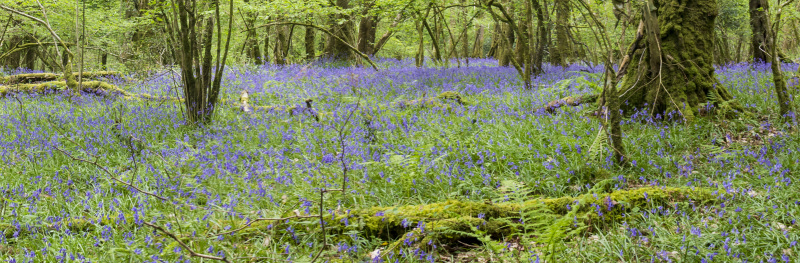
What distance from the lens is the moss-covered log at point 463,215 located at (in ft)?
10.2

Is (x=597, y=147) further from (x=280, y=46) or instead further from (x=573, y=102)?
(x=280, y=46)

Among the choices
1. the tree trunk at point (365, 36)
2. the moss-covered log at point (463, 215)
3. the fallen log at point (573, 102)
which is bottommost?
the moss-covered log at point (463, 215)

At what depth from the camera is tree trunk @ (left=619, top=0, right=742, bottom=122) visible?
566 cm

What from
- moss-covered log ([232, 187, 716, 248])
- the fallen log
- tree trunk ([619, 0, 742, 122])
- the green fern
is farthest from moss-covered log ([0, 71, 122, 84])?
tree trunk ([619, 0, 742, 122])

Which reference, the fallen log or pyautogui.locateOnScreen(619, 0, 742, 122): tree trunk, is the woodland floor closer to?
the fallen log

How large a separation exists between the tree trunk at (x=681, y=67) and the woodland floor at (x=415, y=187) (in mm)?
330

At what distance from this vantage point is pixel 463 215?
3.23 m

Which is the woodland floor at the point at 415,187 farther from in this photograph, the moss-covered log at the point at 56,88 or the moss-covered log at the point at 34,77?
the moss-covered log at the point at 34,77

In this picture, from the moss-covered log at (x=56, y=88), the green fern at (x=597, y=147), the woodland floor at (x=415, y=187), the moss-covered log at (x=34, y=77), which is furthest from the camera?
the moss-covered log at (x=34, y=77)

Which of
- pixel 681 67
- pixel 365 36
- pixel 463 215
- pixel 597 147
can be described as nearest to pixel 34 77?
pixel 365 36

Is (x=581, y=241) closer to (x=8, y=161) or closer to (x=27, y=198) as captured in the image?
(x=27, y=198)

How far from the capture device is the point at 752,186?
3656 mm

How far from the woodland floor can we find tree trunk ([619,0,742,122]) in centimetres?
33

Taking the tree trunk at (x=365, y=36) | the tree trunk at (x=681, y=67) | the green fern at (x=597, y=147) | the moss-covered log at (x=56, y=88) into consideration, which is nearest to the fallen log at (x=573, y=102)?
the tree trunk at (x=681, y=67)
